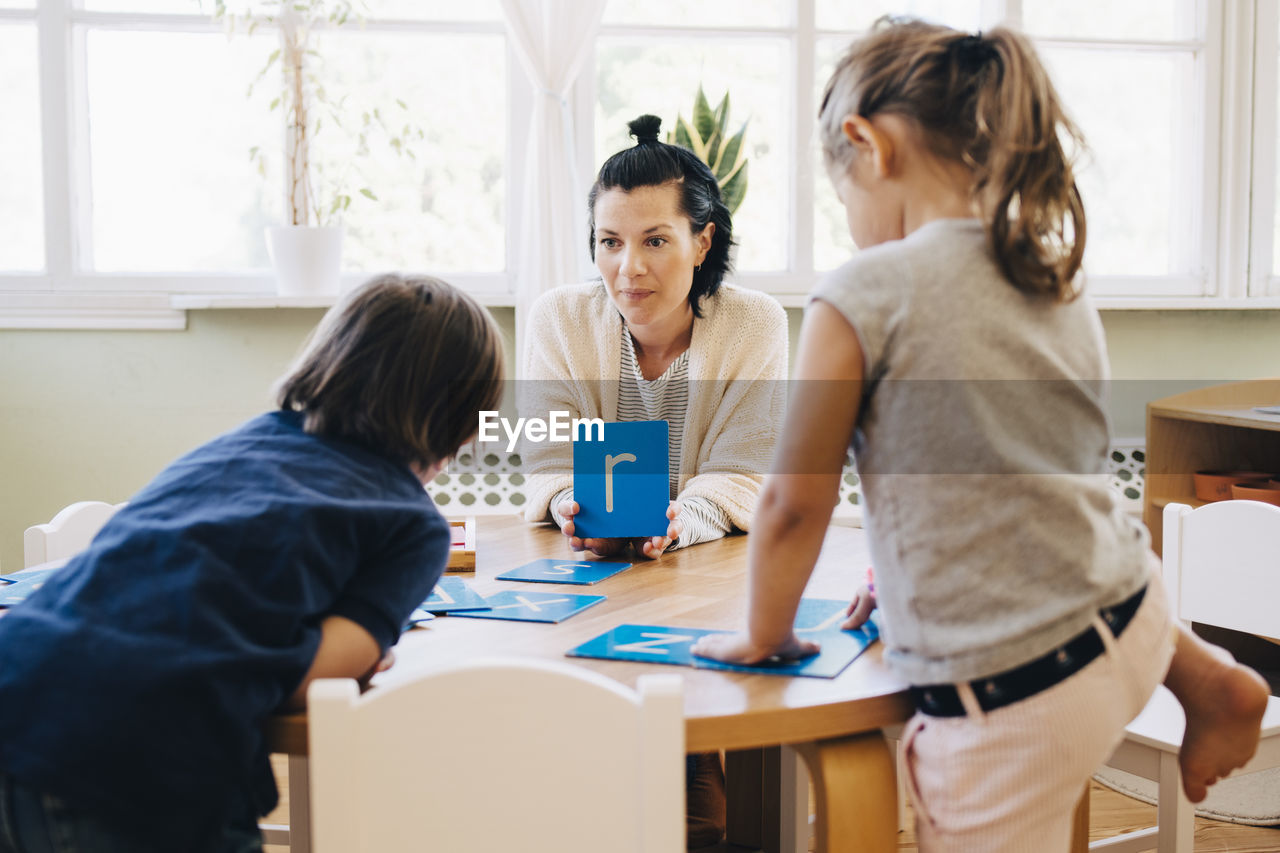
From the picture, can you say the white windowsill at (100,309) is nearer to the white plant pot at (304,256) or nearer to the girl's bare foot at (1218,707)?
the white plant pot at (304,256)

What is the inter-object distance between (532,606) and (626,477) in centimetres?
32

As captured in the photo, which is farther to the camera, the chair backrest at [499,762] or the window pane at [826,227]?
the window pane at [826,227]

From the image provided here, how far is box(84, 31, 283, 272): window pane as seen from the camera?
313 cm

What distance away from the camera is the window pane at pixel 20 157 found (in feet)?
10.1

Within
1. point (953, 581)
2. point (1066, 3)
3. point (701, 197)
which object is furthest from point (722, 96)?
point (953, 581)

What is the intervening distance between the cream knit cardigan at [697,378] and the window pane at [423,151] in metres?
1.27

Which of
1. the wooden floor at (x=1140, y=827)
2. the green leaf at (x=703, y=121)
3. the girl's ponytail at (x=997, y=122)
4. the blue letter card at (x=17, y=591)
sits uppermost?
the green leaf at (x=703, y=121)

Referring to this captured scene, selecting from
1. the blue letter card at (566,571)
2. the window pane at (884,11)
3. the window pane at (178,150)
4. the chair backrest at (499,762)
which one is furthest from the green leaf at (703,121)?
the chair backrest at (499,762)

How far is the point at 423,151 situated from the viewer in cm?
320

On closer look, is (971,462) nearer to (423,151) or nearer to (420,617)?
(420,617)

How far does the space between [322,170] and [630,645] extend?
2390 mm

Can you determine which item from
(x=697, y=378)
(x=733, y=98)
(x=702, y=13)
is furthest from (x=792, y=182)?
(x=697, y=378)

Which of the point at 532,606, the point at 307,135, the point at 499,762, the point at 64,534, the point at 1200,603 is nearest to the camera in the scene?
the point at 499,762

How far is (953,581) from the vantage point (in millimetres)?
920
